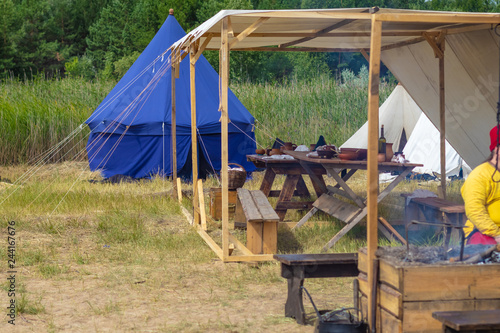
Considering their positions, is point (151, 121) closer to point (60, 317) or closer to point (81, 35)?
point (60, 317)

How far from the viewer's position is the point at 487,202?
11.7 ft

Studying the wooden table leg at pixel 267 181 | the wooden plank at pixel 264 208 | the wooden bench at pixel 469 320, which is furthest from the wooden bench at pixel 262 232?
the wooden bench at pixel 469 320

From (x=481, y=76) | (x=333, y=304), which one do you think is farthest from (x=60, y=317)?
(x=481, y=76)

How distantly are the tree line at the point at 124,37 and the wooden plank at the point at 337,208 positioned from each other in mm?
20846

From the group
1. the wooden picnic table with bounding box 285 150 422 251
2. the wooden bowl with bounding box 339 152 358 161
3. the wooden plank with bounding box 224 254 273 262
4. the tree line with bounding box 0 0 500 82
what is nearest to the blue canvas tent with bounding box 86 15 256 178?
the wooden picnic table with bounding box 285 150 422 251

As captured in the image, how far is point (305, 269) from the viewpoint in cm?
349

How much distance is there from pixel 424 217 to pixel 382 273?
2.85 metres

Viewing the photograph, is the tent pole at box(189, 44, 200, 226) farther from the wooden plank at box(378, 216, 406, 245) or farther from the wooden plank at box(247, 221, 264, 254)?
the wooden plank at box(378, 216, 406, 245)

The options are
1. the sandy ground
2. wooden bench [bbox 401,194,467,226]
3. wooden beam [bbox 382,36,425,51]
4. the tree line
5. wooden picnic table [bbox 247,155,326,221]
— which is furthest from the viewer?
the tree line

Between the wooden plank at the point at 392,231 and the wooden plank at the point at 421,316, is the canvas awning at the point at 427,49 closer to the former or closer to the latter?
the wooden plank at the point at 392,231

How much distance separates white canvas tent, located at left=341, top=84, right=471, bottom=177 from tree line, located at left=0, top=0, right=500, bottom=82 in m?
15.7

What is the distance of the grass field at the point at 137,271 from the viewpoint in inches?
144

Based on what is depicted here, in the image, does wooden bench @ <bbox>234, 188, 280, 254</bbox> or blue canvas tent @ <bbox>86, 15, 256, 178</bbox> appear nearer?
wooden bench @ <bbox>234, 188, 280, 254</bbox>

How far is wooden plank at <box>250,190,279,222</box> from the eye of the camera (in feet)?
16.0
